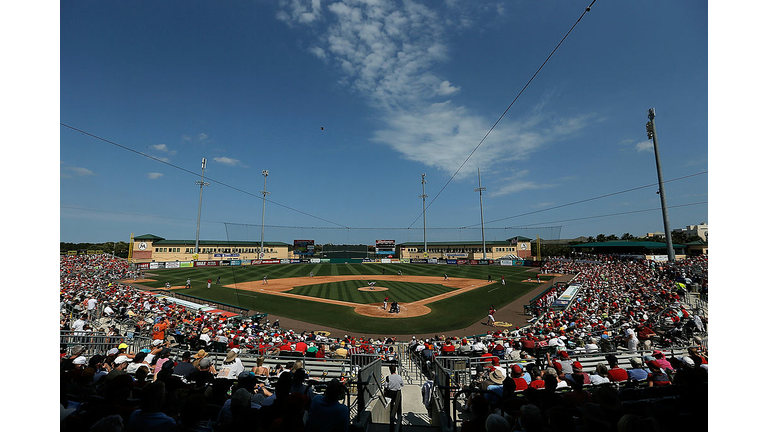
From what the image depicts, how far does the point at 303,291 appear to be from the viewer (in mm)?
29141

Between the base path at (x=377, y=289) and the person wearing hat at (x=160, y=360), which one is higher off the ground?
the person wearing hat at (x=160, y=360)

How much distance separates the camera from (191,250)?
2288 inches

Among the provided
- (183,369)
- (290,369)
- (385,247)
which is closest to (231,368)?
(183,369)

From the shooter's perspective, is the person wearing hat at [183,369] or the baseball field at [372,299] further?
the baseball field at [372,299]

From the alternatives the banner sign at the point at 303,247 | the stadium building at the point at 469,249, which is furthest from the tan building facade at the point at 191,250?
the stadium building at the point at 469,249

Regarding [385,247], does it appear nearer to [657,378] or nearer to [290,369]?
[290,369]

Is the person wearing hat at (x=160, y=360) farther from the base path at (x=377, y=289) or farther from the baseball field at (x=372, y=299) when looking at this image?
the base path at (x=377, y=289)

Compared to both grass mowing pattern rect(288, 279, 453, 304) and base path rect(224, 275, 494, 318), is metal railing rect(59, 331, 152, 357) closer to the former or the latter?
base path rect(224, 275, 494, 318)

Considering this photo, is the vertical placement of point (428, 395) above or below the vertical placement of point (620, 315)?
above

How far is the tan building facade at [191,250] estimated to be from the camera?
55094mm

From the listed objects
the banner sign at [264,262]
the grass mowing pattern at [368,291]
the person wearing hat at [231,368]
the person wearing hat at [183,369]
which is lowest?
the grass mowing pattern at [368,291]

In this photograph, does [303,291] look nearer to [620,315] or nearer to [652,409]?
[620,315]

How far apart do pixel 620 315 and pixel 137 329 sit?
21.8 m

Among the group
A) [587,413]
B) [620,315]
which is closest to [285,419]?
[587,413]
